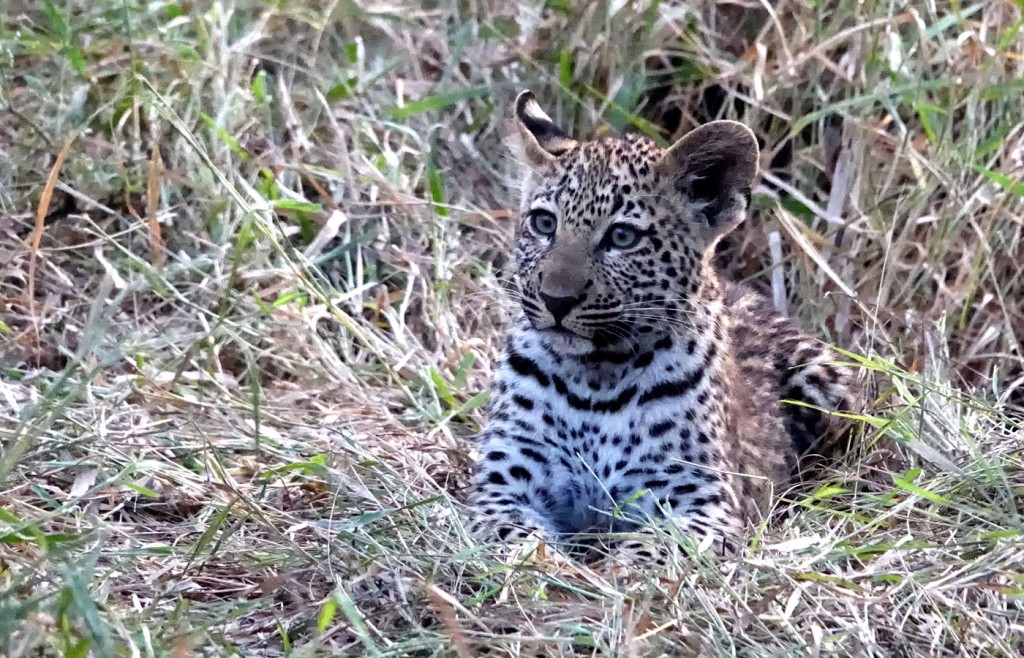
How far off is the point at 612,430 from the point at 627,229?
0.67 meters

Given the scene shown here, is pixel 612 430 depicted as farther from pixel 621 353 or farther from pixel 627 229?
pixel 627 229

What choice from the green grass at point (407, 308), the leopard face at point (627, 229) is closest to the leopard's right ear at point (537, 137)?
the leopard face at point (627, 229)

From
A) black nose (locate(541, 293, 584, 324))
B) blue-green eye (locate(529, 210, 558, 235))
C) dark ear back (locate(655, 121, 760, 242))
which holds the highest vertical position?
dark ear back (locate(655, 121, 760, 242))

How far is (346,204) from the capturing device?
6641mm

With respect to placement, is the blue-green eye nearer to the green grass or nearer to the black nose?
the black nose

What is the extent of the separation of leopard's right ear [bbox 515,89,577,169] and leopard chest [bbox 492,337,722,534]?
0.67 metres

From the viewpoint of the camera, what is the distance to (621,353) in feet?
15.8

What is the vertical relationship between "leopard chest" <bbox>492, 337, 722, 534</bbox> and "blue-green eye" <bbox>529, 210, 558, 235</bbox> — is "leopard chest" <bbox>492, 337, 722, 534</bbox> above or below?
below

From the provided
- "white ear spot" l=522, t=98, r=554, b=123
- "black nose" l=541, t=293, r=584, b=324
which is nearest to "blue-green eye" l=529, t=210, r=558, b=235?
"black nose" l=541, t=293, r=584, b=324

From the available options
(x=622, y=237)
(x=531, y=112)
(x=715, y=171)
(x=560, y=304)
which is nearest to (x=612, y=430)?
(x=560, y=304)

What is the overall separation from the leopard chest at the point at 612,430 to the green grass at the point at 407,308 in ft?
1.12

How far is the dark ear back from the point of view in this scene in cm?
477

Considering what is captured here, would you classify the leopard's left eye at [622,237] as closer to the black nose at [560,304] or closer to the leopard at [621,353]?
the leopard at [621,353]

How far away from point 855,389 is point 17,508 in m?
3.12
